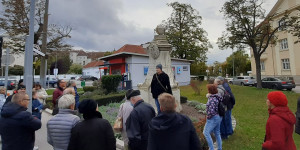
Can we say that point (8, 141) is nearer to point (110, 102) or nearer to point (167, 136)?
point (167, 136)

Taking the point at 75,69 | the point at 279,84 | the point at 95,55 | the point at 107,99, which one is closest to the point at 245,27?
the point at 279,84

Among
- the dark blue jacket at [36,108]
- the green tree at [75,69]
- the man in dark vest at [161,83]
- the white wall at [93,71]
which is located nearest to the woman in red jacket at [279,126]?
the man in dark vest at [161,83]

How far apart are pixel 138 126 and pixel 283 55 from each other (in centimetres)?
3930

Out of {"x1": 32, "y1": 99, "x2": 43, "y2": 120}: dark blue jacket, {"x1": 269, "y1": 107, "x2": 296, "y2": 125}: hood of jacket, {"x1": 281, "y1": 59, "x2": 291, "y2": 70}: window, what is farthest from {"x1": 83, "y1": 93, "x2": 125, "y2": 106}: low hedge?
{"x1": 281, "y1": 59, "x2": 291, "y2": 70}: window

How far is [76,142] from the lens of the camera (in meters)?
2.39

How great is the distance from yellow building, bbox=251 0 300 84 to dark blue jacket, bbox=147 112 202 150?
33761mm

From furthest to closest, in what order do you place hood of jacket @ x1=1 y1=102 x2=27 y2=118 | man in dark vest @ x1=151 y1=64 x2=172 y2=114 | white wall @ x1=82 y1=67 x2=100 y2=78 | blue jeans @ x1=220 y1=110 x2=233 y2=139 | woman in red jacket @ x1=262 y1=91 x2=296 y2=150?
white wall @ x1=82 y1=67 x2=100 y2=78, man in dark vest @ x1=151 y1=64 x2=172 y2=114, blue jeans @ x1=220 y1=110 x2=233 y2=139, hood of jacket @ x1=1 y1=102 x2=27 y2=118, woman in red jacket @ x1=262 y1=91 x2=296 y2=150

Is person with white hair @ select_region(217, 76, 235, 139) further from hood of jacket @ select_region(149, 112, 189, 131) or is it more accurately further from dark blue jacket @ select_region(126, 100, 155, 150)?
hood of jacket @ select_region(149, 112, 189, 131)

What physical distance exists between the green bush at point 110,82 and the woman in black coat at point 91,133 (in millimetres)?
11522

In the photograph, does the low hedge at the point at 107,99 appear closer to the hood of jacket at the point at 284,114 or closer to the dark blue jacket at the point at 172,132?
the dark blue jacket at the point at 172,132

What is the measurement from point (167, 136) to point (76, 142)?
1184 millimetres

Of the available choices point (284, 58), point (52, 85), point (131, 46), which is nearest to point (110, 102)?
point (131, 46)

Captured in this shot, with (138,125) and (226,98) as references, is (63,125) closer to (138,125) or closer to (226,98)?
(138,125)

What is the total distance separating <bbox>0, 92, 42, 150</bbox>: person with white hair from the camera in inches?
108
